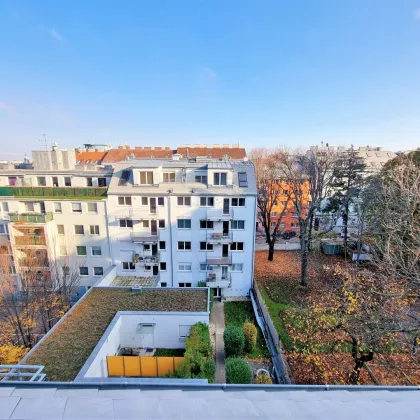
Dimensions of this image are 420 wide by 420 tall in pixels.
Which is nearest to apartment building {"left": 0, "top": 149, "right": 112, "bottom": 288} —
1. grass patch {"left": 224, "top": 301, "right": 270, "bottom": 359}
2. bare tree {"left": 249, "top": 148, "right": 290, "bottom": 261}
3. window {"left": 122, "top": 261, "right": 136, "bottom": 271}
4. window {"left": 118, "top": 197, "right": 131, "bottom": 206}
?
window {"left": 118, "top": 197, "right": 131, "bottom": 206}

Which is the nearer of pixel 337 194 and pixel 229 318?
pixel 229 318

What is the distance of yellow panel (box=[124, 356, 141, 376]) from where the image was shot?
41.4ft

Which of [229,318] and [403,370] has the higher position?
[403,370]

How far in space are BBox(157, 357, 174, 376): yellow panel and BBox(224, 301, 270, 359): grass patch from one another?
5.50 metres

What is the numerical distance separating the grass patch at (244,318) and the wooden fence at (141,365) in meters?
5.60

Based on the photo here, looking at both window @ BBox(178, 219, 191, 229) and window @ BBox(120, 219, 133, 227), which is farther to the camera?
window @ BBox(120, 219, 133, 227)

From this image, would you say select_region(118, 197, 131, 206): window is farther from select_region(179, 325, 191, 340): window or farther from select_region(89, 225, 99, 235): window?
select_region(179, 325, 191, 340): window

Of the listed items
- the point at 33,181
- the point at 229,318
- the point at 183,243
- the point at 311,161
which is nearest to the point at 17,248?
the point at 33,181

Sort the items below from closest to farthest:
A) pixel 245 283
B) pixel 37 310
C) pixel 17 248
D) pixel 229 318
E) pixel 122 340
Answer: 1. pixel 122 340
2. pixel 37 310
3. pixel 229 318
4. pixel 17 248
5. pixel 245 283

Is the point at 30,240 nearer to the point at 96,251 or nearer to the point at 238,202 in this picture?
the point at 96,251

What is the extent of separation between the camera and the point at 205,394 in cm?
255

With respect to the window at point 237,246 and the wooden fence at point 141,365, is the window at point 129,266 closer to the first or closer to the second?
the window at point 237,246

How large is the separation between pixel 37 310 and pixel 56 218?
827 cm

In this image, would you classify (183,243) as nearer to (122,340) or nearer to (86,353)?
(122,340)
